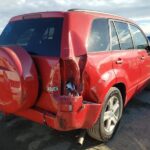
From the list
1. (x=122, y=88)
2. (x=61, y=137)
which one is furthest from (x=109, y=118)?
(x=61, y=137)

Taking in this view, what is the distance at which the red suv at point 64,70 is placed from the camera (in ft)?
11.0

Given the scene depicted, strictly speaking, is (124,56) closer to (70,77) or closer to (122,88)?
(122,88)

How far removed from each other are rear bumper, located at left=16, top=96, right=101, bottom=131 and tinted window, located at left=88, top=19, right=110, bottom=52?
73 cm

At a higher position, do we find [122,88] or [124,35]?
[124,35]

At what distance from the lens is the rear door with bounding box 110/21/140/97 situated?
4.33 metres

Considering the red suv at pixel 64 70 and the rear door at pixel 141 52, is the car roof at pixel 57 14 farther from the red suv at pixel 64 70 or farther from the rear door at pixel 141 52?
the rear door at pixel 141 52

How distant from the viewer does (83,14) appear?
12.6 feet

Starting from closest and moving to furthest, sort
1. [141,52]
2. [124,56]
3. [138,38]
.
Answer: [124,56], [141,52], [138,38]

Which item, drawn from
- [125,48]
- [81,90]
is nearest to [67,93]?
[81,90]

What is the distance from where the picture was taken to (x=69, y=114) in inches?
133

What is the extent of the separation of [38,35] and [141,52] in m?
2.27

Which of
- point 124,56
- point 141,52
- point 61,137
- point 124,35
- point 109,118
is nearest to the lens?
point 109,118

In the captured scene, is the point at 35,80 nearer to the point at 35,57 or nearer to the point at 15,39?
the point at 35,57

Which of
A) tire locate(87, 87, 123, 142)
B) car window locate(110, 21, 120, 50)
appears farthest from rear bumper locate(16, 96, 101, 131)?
car window locate(110, 21, 120, 50)
